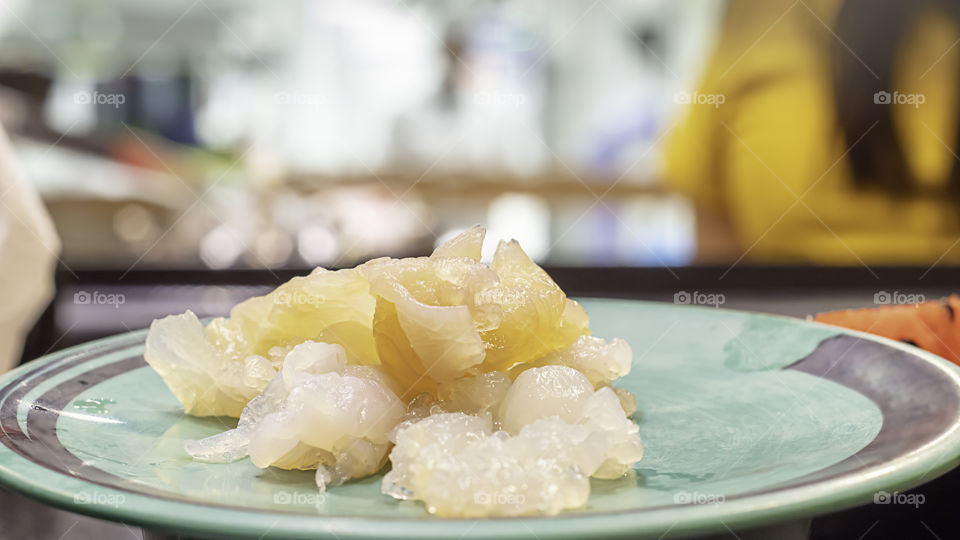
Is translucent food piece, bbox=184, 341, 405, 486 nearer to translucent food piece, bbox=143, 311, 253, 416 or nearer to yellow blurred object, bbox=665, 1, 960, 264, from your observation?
translucent food piece, bbox=143, 311, 253, 416

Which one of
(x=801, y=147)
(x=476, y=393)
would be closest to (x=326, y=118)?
(x=801, y=147)

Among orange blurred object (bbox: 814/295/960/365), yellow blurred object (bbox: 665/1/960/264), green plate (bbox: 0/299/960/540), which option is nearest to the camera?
green plate (bbox: 0/299/960/540)

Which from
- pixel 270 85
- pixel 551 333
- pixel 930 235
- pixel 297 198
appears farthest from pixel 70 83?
pixel 930 235

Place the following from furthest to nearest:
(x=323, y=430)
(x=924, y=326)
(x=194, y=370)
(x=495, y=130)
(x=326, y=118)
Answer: (x=495, y=130), (x=326, y=118), (x=924, y=326), (x=194, y=370), (x=323, y=430)

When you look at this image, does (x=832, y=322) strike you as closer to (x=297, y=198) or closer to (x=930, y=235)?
(x=297, y=198)

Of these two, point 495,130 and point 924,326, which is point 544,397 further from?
point 495,130

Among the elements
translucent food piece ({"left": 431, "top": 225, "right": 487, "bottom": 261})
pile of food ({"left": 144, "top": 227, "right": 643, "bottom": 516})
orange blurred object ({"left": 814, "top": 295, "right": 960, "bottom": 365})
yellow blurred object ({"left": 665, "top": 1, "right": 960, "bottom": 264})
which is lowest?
pile of food ({"left": 144, "top": 227, "right": 643, "bottom": 516})

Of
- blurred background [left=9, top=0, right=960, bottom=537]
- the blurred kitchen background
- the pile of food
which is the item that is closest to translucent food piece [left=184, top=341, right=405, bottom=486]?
the pile of food
